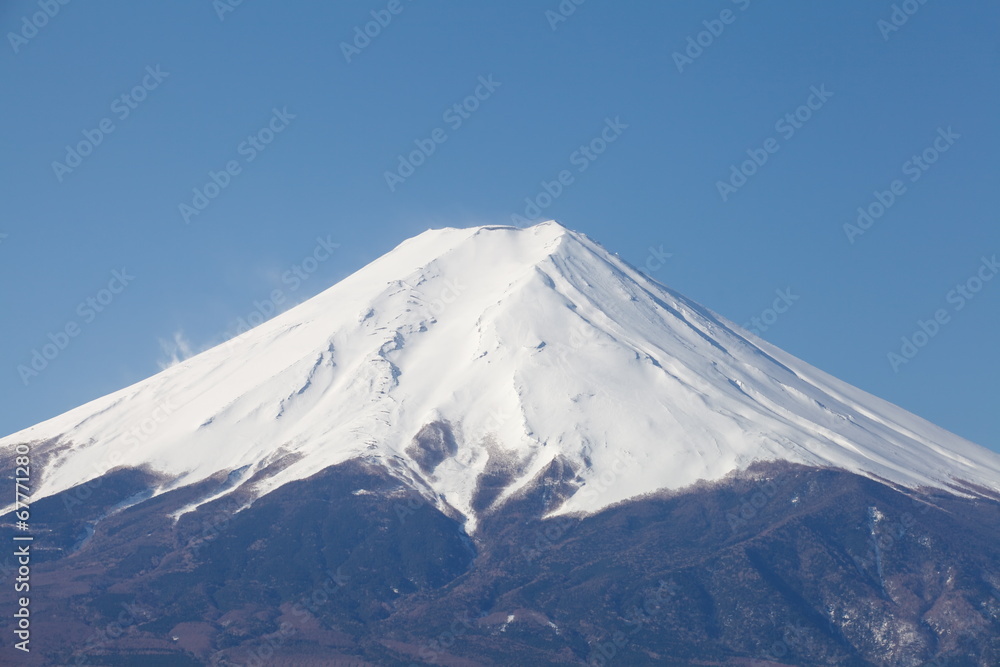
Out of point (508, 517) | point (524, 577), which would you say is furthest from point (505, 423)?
point (524, 577)

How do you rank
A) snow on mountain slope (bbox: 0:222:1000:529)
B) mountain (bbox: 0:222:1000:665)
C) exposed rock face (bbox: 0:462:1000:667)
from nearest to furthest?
exposed rock face (bbox: 0:462:1000:667), mountain (bbox: 0:222:1000:665), snow on mountain slope (bbox: 0:222:1000:529)

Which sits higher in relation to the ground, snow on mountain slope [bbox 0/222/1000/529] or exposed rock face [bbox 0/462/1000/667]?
snow on mountain slope [bbox 0/222/1000/529]

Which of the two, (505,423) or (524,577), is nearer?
(524,577)

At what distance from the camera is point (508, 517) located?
155000mm

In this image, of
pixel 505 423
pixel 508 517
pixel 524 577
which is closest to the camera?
pixel 524 577

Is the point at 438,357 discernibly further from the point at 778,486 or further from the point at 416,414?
the point at 778,486

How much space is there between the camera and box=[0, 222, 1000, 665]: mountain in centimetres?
13312

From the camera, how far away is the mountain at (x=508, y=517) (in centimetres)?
13312

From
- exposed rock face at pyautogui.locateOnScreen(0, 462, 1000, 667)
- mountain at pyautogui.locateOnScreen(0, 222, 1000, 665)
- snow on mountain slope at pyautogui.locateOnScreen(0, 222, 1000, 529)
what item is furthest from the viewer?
snow on mountain slope at pyautogui.locateOnScreen(0, 222, 1000, 529)

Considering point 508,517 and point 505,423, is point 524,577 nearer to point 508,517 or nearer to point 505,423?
point 508,517

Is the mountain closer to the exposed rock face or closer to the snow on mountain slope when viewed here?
the exposed rock face

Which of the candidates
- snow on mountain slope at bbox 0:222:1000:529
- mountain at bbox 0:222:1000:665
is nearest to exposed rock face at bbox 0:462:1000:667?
mountain at bbox 0:222:1000:665

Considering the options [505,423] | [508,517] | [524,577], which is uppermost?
[505,423]

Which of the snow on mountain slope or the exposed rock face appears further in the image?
the snow on mountain slope
